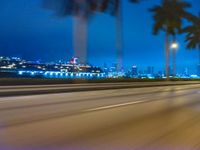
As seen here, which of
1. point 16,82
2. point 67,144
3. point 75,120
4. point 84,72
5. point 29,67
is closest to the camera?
point 67,144

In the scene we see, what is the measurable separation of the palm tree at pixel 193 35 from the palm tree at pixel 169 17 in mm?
12794

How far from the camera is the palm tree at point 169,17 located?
76000mm

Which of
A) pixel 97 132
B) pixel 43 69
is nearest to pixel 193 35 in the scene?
pixel 43 69

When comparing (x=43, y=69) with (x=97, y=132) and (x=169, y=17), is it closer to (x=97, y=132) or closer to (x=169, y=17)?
(x=169, y=17)

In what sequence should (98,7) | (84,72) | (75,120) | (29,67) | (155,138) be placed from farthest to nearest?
(29,67) < (84,72) < (98,7) < (75,120) < (155,138)

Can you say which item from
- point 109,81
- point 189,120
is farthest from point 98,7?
point 189,120

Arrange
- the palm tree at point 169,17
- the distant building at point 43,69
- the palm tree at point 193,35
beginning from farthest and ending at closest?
1. the palm tree at point 193,35
2. the palm tree at point 169,17
3. the distant building at point 43,69

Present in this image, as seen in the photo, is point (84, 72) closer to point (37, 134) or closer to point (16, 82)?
point (16, 82)

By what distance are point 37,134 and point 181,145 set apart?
345cm

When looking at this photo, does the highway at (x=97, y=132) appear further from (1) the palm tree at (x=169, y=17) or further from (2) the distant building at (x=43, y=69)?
(1) the palm tree at (x=169, y=17)

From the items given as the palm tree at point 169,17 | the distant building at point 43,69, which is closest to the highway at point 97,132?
the distant building at point 43,69

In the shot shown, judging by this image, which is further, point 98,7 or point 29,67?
point 29,67

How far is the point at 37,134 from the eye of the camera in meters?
11.0

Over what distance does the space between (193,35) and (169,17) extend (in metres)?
19.1
